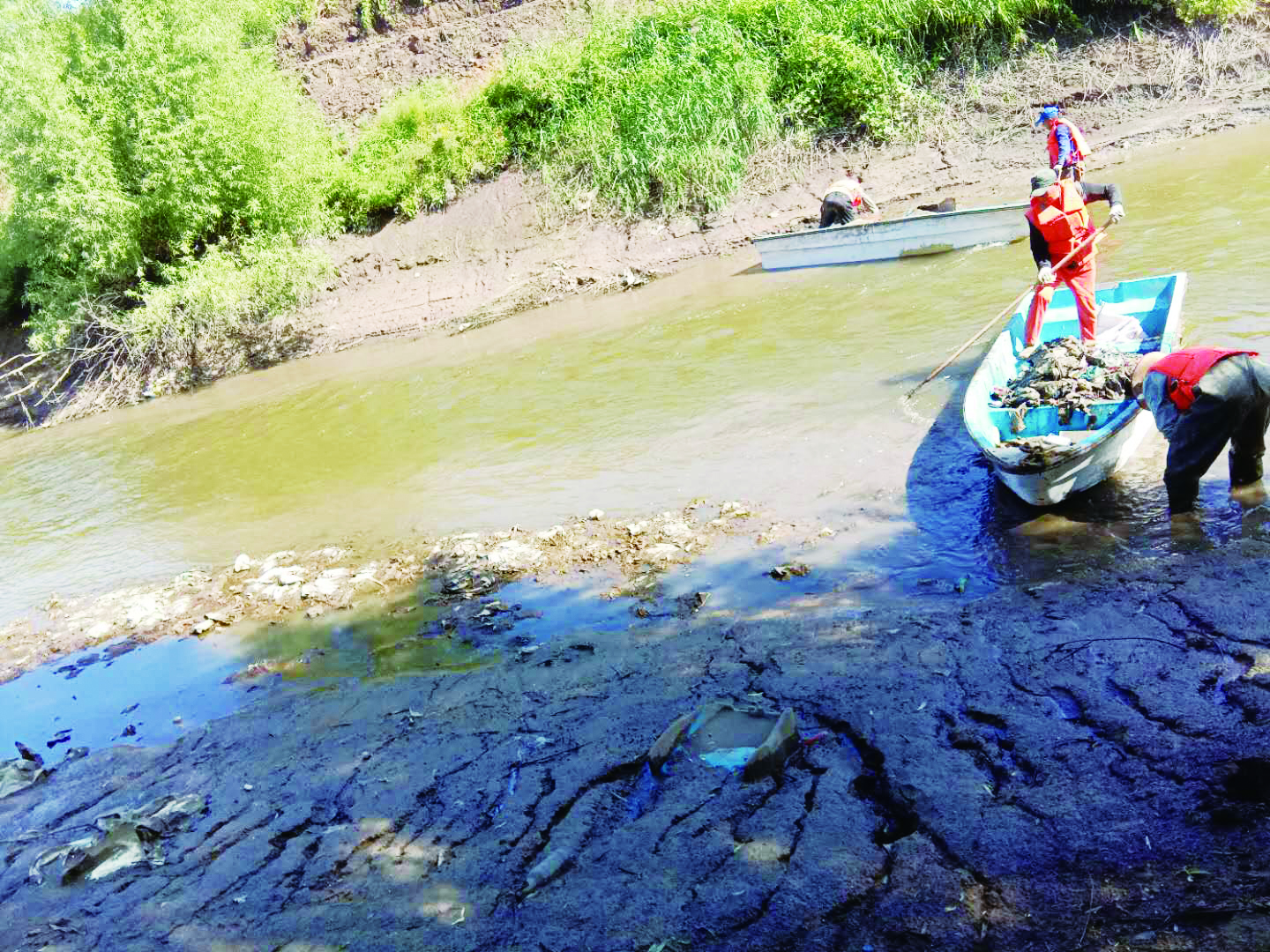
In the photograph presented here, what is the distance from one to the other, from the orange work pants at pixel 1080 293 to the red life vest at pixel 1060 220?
70 mm

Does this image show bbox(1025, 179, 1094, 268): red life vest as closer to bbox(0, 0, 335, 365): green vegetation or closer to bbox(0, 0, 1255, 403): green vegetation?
bbox(0, 0, 1255, 403): green vegetation

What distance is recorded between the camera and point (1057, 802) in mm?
3711

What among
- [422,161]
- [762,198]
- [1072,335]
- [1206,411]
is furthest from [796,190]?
[1206,411]

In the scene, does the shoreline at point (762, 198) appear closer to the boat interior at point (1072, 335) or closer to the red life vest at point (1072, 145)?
the red life vest at point (1072, 145)

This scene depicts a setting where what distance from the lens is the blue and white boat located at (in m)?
6.52

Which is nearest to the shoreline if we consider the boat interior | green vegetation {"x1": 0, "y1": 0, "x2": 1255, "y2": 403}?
green vegetation {"x1": 0, "y1": 0, "x2": 1255, "y2": 403}

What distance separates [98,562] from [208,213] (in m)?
10.4

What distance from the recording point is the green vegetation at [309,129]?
18.2 meters

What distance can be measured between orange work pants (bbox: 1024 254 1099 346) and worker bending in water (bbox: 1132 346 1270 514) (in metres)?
2.41

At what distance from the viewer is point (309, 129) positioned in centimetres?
2020

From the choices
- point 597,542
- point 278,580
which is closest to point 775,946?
point 597,542

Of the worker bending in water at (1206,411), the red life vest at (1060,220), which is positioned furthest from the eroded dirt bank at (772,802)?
the red life vest at (1060,220)

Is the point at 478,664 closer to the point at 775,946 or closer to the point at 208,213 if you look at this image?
the point at 775,946

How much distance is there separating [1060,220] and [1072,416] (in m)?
2.23
